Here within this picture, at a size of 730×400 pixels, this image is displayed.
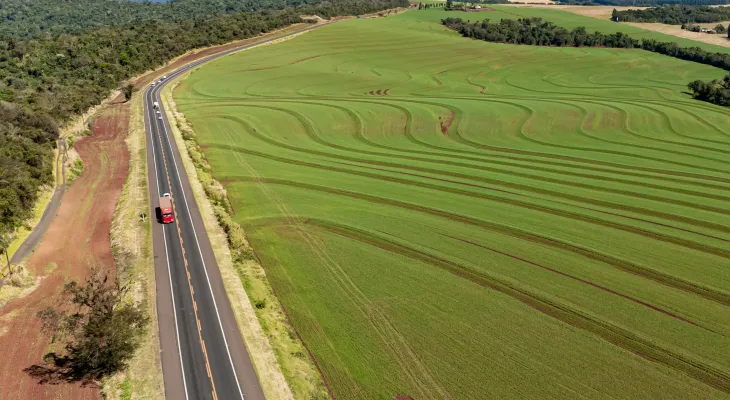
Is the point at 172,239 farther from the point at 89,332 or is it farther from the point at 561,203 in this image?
the point at 561,203

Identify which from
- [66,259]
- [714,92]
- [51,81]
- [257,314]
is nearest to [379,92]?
[51,81]

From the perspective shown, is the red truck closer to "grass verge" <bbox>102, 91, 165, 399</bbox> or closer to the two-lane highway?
the two-lane highway

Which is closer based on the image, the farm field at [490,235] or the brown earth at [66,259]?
the brown earth at [66,259]

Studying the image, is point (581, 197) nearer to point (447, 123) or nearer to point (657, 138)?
point (447, 123)

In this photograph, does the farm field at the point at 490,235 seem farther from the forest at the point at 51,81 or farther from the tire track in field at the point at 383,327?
the forest at the point at 51,81

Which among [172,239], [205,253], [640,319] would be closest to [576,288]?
[640,319]

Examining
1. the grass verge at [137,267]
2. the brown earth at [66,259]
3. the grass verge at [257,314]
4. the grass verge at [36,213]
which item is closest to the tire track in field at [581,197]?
the grass verge at [137,267]

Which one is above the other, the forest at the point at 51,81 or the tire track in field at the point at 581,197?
the forest at the point at 51,81
